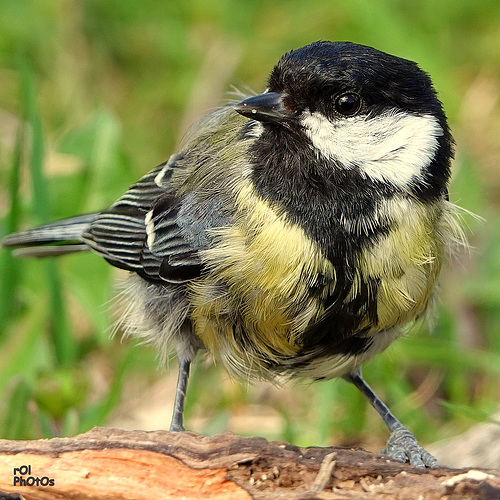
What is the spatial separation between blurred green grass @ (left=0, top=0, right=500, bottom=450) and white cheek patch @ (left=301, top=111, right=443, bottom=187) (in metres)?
0.62

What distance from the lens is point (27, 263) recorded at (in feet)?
10.7

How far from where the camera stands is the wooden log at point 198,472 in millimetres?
1757

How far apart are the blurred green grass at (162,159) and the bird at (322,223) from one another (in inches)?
14.3

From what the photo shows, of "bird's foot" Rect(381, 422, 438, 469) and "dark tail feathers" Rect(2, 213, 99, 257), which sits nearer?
"bird's foot" Rect(381, 422, 438, 469)

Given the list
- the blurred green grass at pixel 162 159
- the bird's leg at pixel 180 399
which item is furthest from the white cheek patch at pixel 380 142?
the bird's leg at pixel 180 399

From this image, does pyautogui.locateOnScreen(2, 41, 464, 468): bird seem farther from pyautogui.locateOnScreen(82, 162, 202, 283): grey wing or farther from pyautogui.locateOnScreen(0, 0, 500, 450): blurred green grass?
pyautogui.locateOnScreen(0, 0, 500, 450): blurred green grass

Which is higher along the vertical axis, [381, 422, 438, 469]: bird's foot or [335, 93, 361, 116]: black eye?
[335, 93, 361, 116]: black eye

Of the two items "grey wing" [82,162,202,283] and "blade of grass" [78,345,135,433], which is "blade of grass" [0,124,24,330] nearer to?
"grey wing" [82,162,202,283]

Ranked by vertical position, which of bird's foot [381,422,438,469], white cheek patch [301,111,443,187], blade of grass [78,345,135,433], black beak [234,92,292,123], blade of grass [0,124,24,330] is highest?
black beak [234,92,292,123]

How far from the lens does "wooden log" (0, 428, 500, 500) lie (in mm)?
1757

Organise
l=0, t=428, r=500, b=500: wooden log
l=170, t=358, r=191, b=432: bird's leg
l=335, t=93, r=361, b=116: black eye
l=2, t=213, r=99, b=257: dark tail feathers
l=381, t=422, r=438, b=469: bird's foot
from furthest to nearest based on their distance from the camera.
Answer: l=2, t=213, r=99, b=257: dark tail feathers
l=170, t=358, r=191, b=432: bird's leg
l=381, t=422, r=438, b=469: bird's foot
l=335, t=93, r=361, b=116: black eye
l=0, t=428, r=500, b=500: wooden log

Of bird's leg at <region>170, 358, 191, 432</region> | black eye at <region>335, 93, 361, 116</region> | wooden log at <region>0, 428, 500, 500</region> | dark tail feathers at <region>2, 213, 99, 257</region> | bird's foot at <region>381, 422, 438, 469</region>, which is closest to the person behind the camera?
wooden log at <region>0, 428, 500, 500</region>

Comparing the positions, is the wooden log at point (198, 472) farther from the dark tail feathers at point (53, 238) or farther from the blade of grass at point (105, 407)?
the dark tail feathers at point (53, 238)

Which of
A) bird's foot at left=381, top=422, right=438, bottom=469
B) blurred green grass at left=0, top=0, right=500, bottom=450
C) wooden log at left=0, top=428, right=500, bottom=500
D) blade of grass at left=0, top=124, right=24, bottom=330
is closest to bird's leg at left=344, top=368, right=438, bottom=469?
bird's foot at left=381, top=422, right=438, bottom=469
